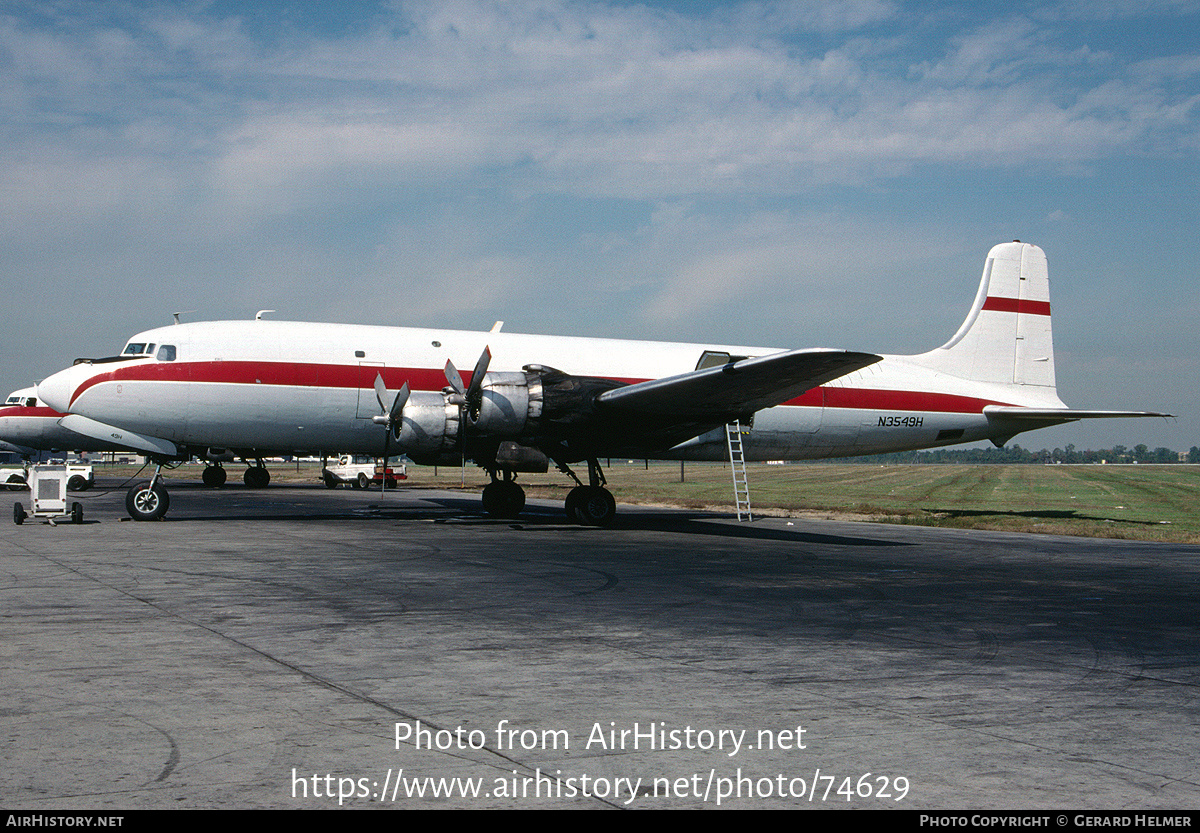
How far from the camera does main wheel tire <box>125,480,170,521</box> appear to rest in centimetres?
2023

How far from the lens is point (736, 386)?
741 inches

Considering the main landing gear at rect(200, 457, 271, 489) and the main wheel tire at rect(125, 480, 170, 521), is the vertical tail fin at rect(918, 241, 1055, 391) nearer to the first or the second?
the main wheel tire at rect(125, 480, 170, 521)

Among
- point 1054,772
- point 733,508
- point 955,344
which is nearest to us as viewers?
point 1054,772

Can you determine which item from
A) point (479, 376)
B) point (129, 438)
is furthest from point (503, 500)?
point (129, 438)

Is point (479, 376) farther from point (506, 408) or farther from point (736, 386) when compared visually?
point (736, 386)

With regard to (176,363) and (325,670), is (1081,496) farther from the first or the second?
(325,670)

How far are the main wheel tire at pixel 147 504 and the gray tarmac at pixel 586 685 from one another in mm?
7476

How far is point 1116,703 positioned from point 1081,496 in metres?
40.5

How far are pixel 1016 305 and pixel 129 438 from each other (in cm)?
2344

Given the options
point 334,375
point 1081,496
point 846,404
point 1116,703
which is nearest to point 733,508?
point 846,404

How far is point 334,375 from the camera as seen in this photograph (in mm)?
20859

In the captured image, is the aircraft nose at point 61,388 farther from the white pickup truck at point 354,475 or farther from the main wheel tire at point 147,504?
the white pickup truck at point 354,475

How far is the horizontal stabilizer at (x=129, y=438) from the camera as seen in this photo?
2066 cm

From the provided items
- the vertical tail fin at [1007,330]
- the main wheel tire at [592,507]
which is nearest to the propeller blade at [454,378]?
the main wheel tire at [592,507]
